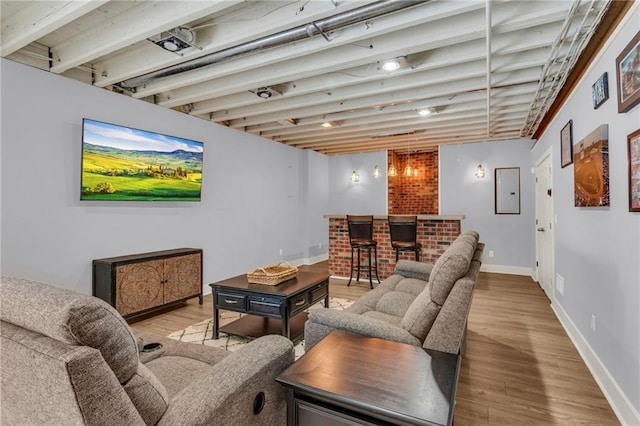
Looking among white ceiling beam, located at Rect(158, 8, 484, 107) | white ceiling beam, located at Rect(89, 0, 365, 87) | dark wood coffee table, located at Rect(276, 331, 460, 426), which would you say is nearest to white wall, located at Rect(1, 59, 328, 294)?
white ceiling beam, located at Rect(89, 0, 365, 87)

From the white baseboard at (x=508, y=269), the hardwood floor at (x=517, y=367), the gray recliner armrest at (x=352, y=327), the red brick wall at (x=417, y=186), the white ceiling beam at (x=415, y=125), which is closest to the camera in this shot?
the gray recliner armrest at (x=352, y=327)

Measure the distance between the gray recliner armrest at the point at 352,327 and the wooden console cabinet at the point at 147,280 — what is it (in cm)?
229

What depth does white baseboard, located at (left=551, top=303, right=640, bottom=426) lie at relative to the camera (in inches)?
72.2

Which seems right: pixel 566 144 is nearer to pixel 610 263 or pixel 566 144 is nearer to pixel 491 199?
pixel 610 263

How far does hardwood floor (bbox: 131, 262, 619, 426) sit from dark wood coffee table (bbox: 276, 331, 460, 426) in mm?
964

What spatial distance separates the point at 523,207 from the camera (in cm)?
596

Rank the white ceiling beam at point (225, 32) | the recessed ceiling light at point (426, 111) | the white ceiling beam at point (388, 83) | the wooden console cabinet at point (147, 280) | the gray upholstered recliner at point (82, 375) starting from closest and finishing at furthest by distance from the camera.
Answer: the gray upholstered recliner at point (82, 375), the white ceiling beam at point (225, 32), the white ceiling beam at point (388, 83), the wooden console cabinet at point (147, 280), the recessed ceiling light at point (426, 111)

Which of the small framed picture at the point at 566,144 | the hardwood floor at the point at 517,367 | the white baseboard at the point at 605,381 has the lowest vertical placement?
the hardwood floor at the point at 517,367

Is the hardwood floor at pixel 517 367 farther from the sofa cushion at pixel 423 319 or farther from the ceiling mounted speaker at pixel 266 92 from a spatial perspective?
the ceiling mounted speaker at pixel 266 92

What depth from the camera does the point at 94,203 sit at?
3.44m

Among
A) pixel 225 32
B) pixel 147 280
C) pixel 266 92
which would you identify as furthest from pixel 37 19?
pixel 147 280

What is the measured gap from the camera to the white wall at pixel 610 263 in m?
1.83

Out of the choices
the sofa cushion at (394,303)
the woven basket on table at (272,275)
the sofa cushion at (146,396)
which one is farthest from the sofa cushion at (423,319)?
the woven basket on table at (272,275)

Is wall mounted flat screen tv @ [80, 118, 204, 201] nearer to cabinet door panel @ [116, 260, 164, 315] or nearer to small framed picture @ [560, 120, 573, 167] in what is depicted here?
cabinet door panel @ [116, 260, 164, 315]
